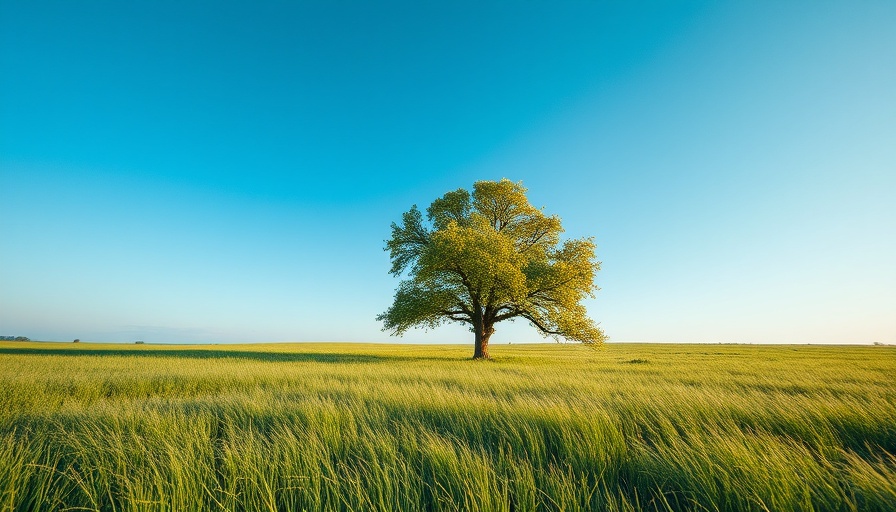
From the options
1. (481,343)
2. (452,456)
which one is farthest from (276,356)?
(452,456)

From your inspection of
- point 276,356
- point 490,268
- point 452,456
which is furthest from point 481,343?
point 452,456

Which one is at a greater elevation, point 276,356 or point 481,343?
point 481,343

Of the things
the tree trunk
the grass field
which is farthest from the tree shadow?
the grass field

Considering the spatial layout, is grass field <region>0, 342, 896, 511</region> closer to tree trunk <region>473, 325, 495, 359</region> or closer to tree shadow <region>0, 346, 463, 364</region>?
tree shadow <region>0, 346, 463, 364</region>

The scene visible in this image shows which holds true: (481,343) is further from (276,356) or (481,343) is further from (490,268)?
(276,356)

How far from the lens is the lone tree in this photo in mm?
20000

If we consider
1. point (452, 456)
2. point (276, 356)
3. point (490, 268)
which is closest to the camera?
point (452, 456)

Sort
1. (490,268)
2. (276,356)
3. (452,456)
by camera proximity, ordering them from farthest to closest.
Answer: (276,356), (490,268), (452,456)

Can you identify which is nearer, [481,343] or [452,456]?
[452,456]

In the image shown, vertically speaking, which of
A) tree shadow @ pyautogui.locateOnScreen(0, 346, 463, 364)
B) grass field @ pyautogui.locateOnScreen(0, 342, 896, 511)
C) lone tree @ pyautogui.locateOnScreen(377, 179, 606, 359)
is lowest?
tree shadow @ pyautogui.locateOnScreen(0, 346, 463, 364)

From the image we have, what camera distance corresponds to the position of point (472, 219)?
2262 centimetres

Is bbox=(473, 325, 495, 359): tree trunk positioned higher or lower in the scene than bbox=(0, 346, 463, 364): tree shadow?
higher

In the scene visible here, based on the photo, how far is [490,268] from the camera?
765 inches

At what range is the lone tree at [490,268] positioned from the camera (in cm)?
2000
